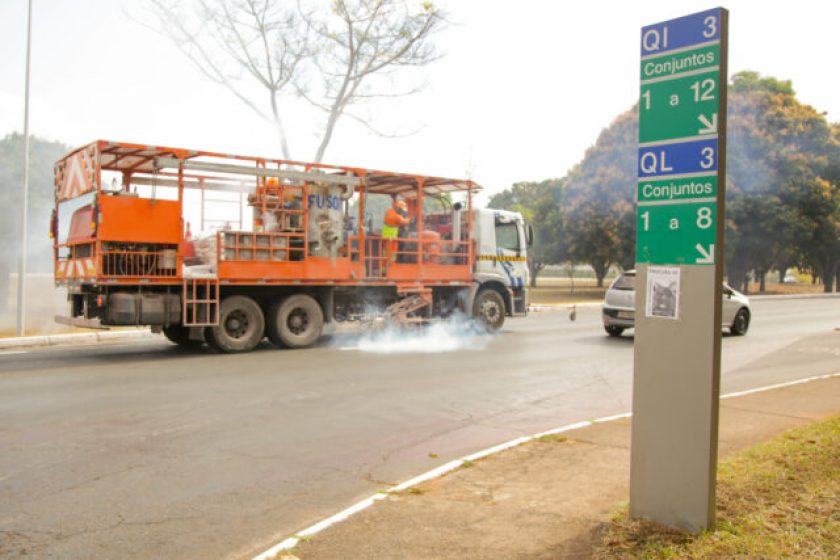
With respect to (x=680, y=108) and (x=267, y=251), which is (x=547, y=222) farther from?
(x=680, y=108)

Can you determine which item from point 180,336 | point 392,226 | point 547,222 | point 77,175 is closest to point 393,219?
point 392,226

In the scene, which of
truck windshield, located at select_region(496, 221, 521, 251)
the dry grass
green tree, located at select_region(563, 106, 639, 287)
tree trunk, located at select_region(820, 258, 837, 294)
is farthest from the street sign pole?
tree trunk, located at select_region(820, 258, 837, 294)

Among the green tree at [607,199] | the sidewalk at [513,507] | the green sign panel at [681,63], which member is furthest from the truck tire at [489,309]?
the green tree at [607,199]

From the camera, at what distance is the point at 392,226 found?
14.9 metres

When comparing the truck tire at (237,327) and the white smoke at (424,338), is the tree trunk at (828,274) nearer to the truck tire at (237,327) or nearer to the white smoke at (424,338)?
the white smoke at (424,338)

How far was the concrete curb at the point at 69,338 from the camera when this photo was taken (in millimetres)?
Result: 14094

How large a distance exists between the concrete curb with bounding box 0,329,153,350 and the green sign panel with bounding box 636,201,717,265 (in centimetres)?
1315

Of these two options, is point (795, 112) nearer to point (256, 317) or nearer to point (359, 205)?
point (359, 205)

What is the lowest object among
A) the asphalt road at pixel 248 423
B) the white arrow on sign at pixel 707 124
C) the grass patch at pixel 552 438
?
the asphalt road at pixel 248 423

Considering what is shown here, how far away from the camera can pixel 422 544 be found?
13.8 ft

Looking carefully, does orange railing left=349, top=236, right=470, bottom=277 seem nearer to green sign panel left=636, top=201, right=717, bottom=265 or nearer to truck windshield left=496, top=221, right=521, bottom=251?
truck windshield left=496, top=221, right=521, bottom=251

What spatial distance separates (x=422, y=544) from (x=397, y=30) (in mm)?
21089

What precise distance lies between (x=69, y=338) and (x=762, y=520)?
13798mm

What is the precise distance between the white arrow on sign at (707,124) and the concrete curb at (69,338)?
13545 millimetres
